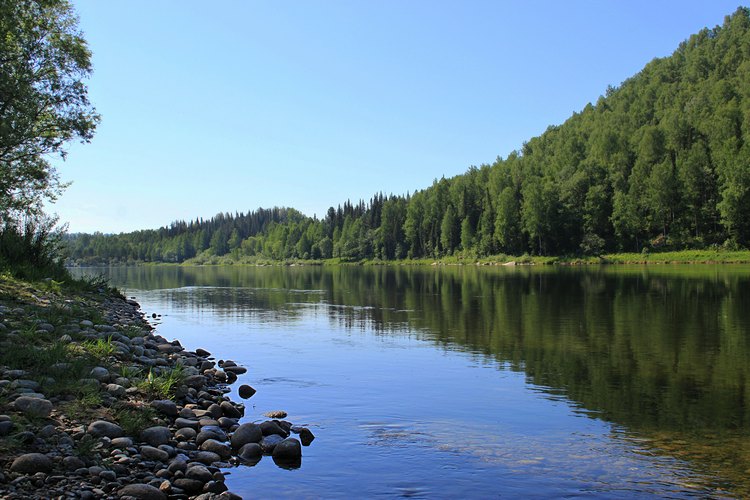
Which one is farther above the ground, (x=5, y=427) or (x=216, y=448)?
(x=5, y=427)

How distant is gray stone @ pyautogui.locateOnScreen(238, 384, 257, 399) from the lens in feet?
56.0

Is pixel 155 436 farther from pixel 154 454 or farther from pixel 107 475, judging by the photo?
pixel 107 475

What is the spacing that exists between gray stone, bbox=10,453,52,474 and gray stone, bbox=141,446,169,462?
5.97 ft

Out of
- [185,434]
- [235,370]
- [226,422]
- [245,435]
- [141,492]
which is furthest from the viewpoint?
[235,370]

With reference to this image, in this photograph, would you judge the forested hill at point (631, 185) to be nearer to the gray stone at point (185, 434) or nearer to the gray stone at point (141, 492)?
the gray stone at point (185, 434)

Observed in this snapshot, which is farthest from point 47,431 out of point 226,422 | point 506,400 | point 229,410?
point 506,400

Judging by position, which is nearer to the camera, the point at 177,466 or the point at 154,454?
the point at 177,466

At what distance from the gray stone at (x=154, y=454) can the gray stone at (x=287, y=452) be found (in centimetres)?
226

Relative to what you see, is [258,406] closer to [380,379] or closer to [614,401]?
[380,379]

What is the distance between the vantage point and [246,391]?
56.5 ft

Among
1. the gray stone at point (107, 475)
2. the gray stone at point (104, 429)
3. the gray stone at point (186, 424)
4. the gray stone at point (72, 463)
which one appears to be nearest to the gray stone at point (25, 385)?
the gray stone at point (104, 429)

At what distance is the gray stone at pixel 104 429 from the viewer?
10.5m

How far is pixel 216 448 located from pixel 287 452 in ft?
4.69

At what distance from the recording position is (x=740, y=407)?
48.7 ft
